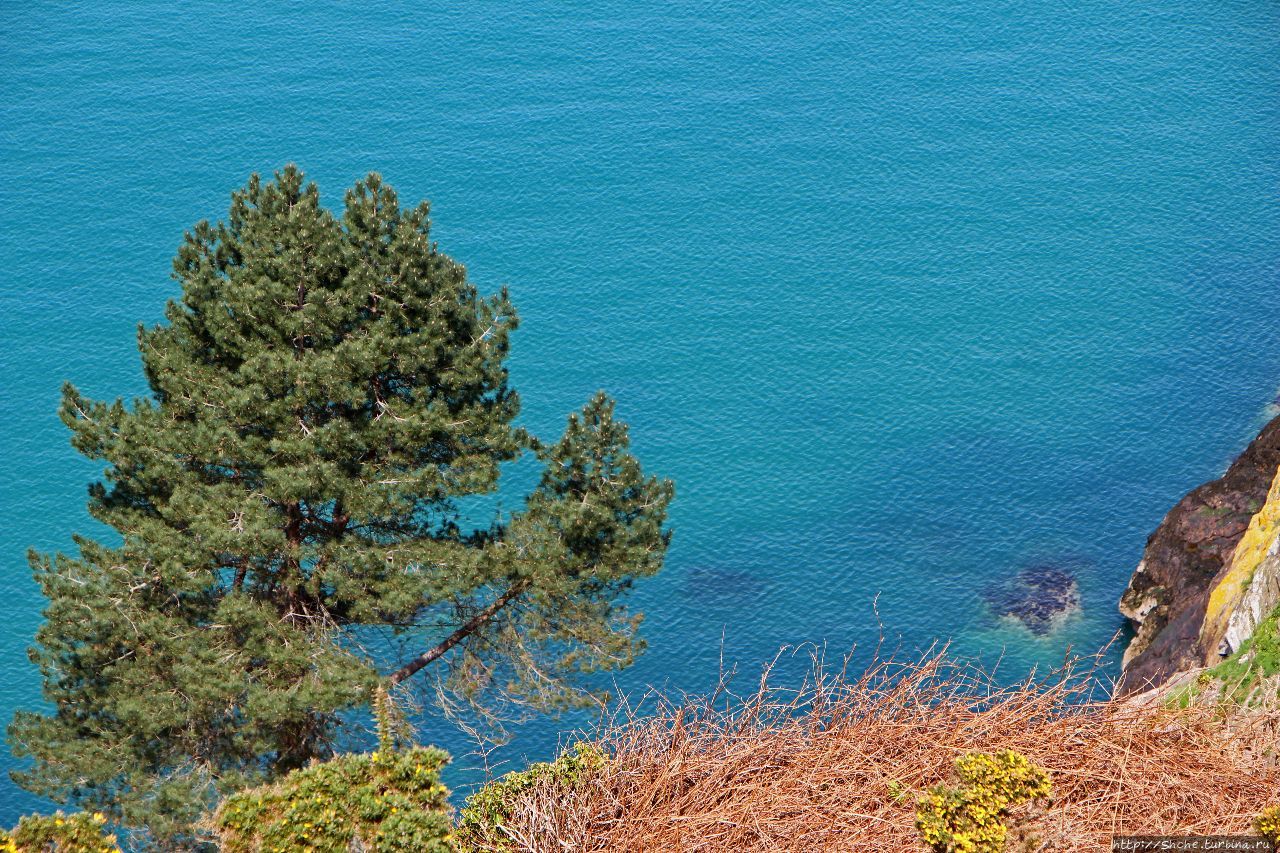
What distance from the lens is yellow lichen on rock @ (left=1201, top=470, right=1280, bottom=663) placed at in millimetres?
27453

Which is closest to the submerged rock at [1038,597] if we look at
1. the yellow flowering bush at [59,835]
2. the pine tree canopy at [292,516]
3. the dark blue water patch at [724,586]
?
the dark blue water patch at [724,586]

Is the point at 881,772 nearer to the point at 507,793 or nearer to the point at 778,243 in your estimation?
the point at 507,793

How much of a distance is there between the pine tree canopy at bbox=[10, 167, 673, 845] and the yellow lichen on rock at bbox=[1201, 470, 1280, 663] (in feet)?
36.1

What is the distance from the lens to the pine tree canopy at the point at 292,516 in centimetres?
2764

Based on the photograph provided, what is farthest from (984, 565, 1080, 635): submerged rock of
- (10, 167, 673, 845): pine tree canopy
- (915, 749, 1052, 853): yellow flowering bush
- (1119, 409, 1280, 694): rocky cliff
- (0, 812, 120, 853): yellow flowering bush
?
(0, 812, 120, 853): yellow flowering bush

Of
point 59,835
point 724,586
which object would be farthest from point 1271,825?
point 724,586

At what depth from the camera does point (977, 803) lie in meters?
17.6

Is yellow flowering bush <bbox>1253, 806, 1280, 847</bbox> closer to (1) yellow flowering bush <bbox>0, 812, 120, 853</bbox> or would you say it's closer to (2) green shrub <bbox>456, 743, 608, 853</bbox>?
(2) green shrub <bbox>456, 743, 608, 853</bbox>

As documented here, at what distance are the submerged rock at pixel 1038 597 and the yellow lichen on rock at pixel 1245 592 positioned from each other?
1410cm

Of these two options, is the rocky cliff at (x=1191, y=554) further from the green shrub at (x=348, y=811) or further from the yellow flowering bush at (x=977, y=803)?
the green shrub at (x=348, y=811)

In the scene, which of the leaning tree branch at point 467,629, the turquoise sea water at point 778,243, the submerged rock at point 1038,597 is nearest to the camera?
the leaning tree branch at point 467,629

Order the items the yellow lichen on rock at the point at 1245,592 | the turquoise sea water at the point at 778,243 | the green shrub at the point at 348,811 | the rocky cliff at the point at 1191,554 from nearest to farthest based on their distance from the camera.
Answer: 1. the green shrub at the point at 348,811
2. the yellow lichen on rock at the point at 1245,592
3. the rocky cliff at the point at 1191,554
4. the turquoise sea water at the point at 778,243

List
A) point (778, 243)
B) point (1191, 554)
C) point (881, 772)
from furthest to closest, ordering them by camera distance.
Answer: point (778, 243) → point (1191, 554) → point (881, 772)

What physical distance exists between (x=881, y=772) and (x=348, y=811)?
6.80 meters
